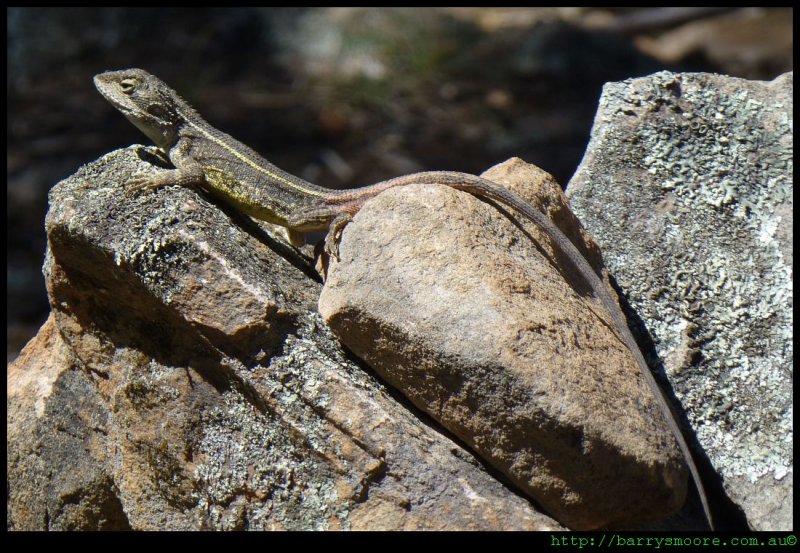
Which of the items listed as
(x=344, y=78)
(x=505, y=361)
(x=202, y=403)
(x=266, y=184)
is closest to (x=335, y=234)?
(x=266, y=184)

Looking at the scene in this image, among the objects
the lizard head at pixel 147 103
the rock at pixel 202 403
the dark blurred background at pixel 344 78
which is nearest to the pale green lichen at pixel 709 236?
the rock at pixel 202 403

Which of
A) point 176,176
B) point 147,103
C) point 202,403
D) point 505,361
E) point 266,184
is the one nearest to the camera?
point 505,361

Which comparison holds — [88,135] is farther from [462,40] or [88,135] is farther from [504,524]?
[504,524]

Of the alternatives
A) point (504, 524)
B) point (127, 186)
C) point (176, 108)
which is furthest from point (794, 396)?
point (176, 108)

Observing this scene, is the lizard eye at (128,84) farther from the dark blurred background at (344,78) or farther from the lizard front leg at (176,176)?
the dark blurred background at (344,78)

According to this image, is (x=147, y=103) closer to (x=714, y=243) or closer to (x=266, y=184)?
(x=266, y=184)

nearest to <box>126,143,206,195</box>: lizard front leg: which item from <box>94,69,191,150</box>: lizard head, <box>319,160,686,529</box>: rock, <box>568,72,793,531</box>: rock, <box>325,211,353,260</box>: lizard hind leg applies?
<box>94,69,191,150</box>: lizard head
